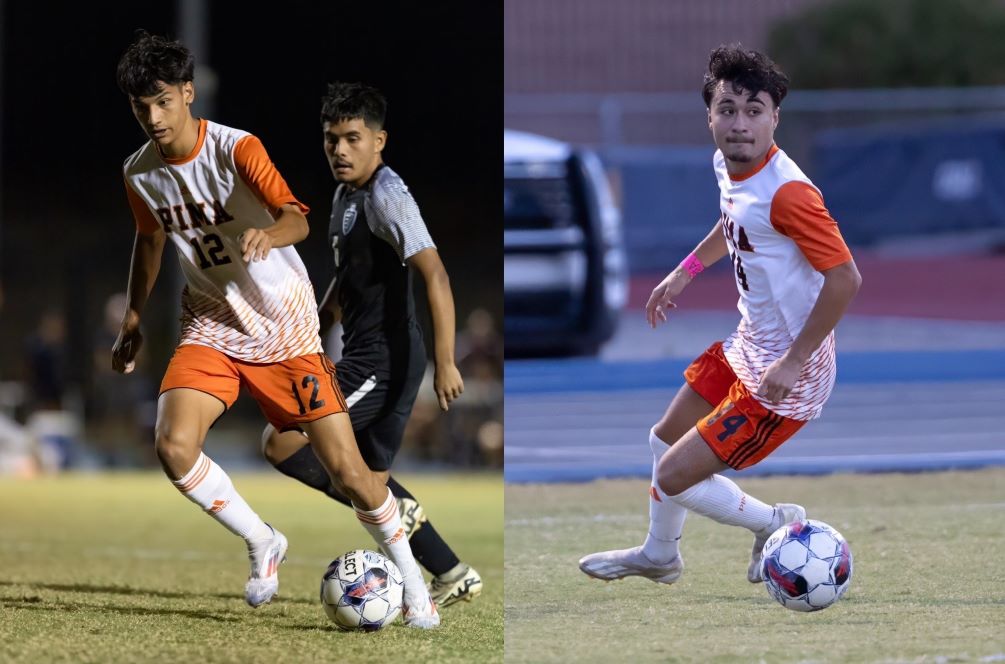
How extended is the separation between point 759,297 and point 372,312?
141cm

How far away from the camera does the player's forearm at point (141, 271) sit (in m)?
4.97

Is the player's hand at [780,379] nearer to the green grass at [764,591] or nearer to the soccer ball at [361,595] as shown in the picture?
the green grass at [764,591]

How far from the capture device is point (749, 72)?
14.8ft

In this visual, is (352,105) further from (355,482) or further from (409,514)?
(409,514)

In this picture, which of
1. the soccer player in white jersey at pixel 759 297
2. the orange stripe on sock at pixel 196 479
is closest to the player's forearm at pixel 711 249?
the soccer player in white jersey at pixel 759 297

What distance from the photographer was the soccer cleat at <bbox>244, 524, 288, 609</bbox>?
4883 mm

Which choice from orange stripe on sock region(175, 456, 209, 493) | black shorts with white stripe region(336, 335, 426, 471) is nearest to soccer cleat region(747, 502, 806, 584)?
black shorts with white stripe region(336, 335, 426, 471)

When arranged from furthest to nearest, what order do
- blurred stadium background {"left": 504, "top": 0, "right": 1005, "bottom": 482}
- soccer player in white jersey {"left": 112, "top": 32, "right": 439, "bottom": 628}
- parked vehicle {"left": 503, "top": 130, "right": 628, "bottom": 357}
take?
parked vehicle {"left": 503, "top": 130, "right": 628, "bottom": 357}, blurred stadium background {"left": 504, "top": 0, "right": 1005, "bottom": 482}, soccer player in white jersey {"left": 112, "top": 32, "right": 439, "bottom": 628}

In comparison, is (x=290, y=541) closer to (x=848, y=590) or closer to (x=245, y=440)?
(x=848, y=590)

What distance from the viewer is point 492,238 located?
1897 centimetres

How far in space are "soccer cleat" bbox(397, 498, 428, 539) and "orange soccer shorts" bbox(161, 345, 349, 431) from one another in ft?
1.99

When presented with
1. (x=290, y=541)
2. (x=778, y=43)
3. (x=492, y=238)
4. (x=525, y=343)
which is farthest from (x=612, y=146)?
(x=290, y=541)

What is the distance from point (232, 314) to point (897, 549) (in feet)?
9.23

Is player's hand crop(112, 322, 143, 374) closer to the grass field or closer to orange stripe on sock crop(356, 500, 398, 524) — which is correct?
the grass field
